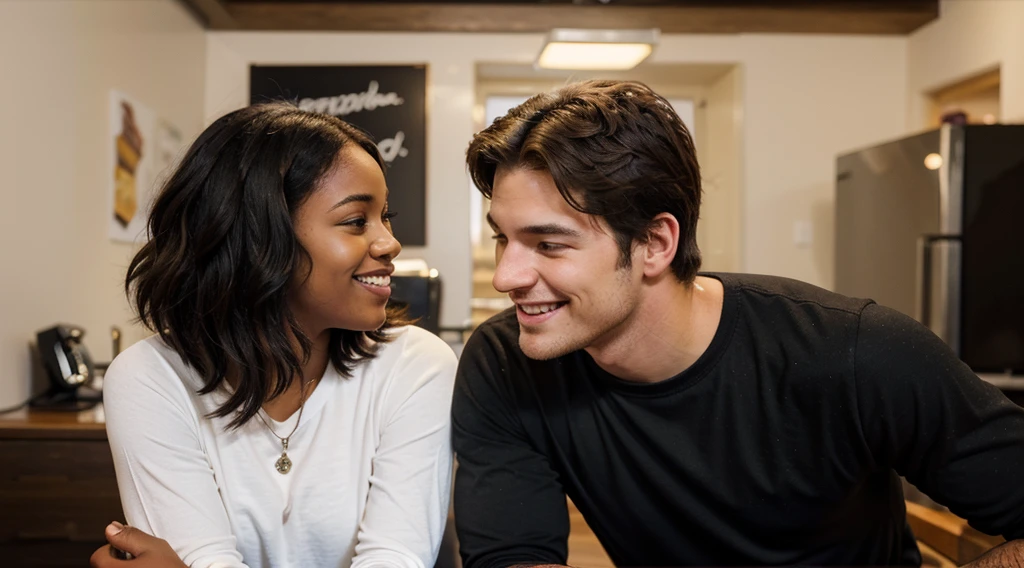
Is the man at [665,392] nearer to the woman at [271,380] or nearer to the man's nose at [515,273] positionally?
the man's nose at [515,273]

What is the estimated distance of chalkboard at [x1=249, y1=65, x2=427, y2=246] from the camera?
175 inches

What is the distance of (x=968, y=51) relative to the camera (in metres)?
3.86

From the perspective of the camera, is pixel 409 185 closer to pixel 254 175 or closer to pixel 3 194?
pixel 3 194

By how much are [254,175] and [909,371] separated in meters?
0.99

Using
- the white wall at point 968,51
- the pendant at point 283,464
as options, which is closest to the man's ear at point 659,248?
the pendant at point 283,464

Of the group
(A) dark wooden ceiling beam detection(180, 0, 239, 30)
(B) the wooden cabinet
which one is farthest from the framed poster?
(B) the wooden cabinet

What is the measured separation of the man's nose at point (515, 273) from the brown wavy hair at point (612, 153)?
0.11m

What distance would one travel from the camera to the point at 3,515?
198cm

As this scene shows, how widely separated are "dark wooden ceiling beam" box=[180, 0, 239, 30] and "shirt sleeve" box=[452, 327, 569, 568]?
3.23m

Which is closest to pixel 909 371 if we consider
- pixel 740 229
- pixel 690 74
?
pixel 740 229

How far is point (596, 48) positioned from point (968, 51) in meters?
1.77

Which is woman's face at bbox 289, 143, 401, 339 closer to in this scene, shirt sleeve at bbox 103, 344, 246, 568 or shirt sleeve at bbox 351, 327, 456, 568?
shirt sleeve at bbox 351, 327, 456, 568

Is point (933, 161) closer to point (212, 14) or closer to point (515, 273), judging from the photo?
point (515, 273)

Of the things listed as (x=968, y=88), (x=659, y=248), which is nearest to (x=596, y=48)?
(x=968, y=88)
